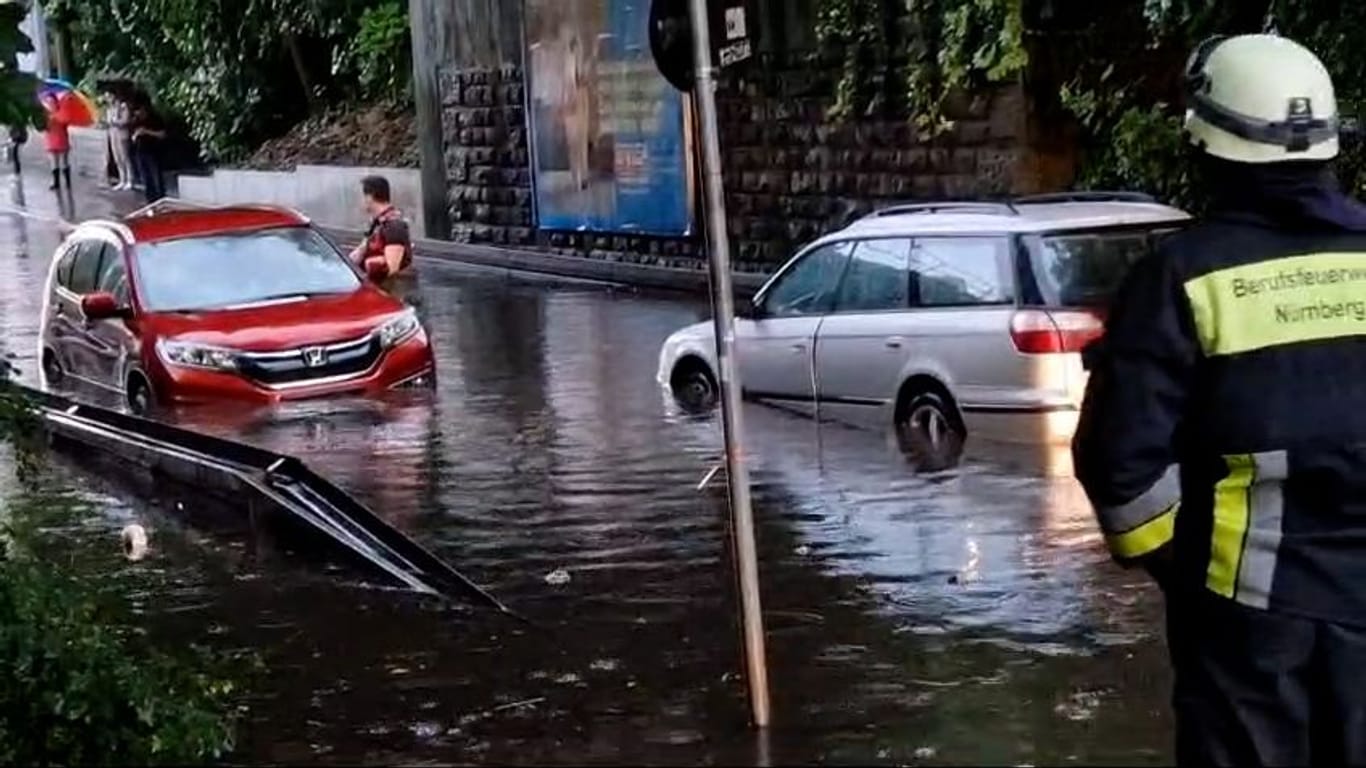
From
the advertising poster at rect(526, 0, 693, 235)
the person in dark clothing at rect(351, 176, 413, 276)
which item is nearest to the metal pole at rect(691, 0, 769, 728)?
the person in dark clothing at rect(351, 176, 413, 276)

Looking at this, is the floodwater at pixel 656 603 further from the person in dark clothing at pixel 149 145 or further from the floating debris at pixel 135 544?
the person in dark clothing at pixel 149 145

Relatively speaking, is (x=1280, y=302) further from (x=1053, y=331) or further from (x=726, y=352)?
(x=1053, y=331)

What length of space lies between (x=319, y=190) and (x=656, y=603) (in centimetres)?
2461

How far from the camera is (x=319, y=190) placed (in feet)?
109

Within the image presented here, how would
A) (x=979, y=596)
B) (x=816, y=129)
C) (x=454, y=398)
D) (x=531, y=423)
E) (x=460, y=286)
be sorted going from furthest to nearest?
(x=460, y=286) < (x=816, y=129) < (x=454, y=398) < (x=531, y=423) < (x=979, y=596)

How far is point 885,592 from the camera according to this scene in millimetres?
9492

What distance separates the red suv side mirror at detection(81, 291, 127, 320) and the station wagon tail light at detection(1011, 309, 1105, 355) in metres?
6.55

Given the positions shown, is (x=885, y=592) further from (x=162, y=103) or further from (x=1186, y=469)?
(x=162, y=103)

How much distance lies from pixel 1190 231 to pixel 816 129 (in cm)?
1831

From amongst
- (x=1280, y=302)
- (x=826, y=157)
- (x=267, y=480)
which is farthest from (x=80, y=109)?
(x=1280, y=302)

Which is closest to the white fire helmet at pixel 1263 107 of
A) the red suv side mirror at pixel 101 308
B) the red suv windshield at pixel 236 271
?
the red suv windshield at pixel 236 271

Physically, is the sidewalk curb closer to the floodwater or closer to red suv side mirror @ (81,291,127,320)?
red suv side mirror @ (81,291,127,320)

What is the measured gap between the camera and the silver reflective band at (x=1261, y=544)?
4531mm

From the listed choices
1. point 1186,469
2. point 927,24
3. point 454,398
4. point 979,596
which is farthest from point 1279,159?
point 927,24
